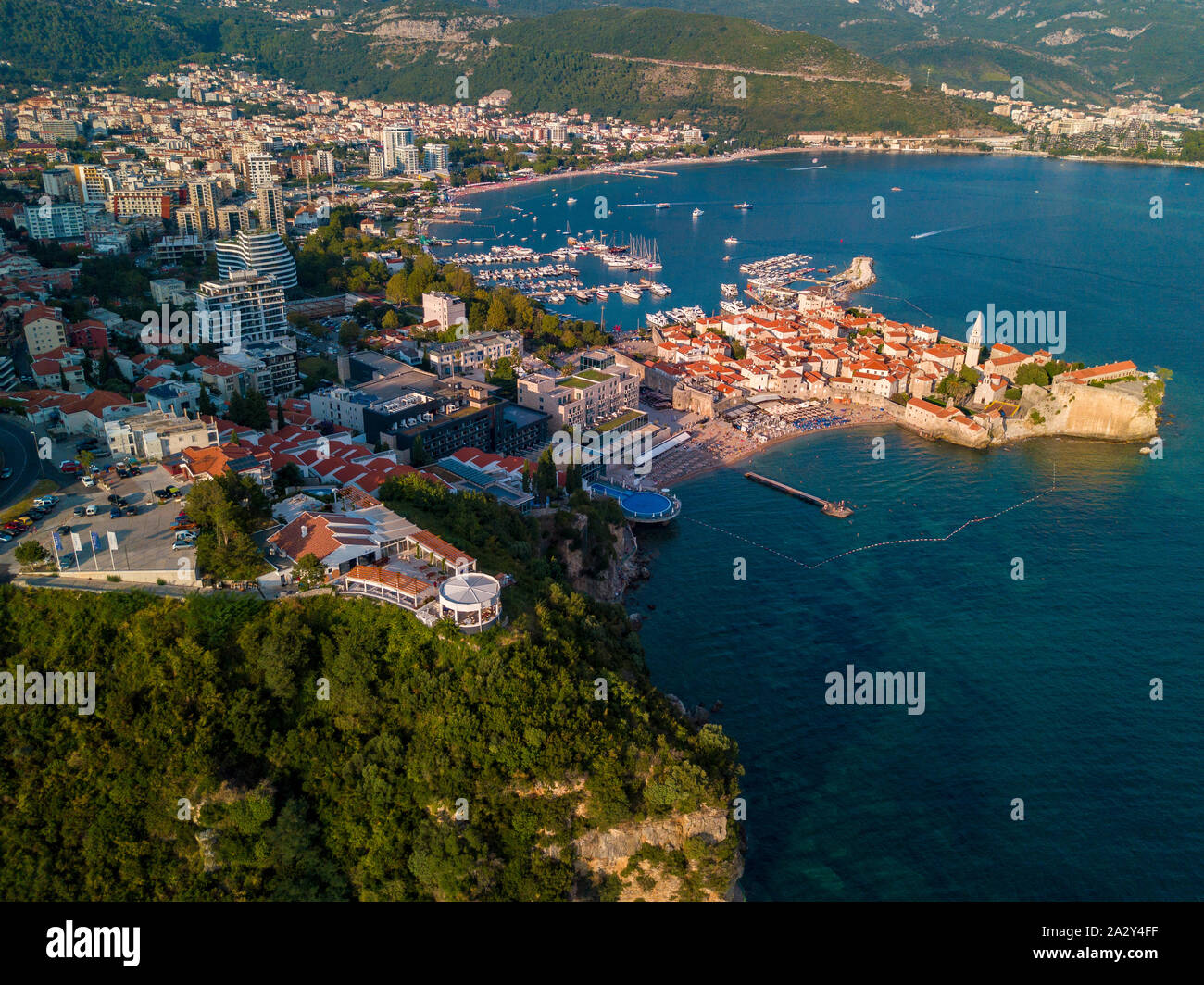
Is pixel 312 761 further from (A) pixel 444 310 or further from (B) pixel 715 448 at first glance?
(A) pixel 444 310

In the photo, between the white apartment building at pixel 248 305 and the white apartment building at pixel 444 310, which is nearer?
the white apartment building at pixel 248 305

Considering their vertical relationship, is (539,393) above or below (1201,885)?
above

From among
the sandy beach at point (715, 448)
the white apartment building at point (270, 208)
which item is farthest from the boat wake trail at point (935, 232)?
the white apartment building at point (270, 208)

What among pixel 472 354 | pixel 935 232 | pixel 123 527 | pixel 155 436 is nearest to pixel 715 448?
pixel 472 354

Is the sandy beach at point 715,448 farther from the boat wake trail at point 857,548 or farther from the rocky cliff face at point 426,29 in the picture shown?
the rocky cliff face at point 426,29

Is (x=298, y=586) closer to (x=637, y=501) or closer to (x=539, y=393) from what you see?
(x=637, y=501)

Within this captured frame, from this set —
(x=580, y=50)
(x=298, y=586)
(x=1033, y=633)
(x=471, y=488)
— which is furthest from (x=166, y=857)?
(x=580, y=50)

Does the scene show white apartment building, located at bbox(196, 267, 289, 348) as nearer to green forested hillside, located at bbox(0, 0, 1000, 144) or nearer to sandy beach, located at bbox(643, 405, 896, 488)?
sandy beach, located at bbox(643, 405, 896, 488)

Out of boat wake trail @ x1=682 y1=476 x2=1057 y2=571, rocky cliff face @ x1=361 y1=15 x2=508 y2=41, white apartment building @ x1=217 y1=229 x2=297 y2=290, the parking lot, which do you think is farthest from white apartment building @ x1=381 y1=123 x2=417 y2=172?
the parking lot
